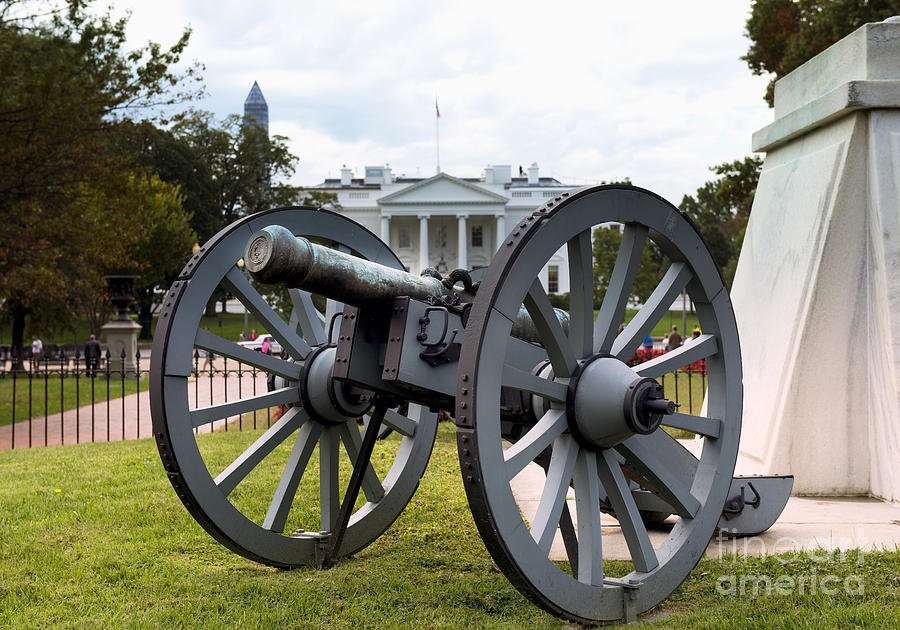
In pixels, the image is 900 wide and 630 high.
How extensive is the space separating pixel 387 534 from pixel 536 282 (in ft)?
8.49

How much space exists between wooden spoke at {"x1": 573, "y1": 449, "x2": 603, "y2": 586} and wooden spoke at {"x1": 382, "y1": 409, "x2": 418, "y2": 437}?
1.48 m

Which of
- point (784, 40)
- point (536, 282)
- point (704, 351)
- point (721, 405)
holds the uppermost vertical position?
point (784, 40)

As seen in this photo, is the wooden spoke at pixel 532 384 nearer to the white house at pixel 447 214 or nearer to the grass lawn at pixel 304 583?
the grass lawn at pixel 304 583

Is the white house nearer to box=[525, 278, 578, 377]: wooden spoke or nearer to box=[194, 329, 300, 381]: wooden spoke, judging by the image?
box=[194, 329, 300, 381]: wooden spoke

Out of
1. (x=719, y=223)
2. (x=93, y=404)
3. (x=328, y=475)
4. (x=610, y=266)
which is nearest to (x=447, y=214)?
(x=719, y=223)

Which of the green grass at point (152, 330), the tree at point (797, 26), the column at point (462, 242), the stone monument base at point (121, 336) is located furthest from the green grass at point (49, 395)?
the column at point (462, 242)

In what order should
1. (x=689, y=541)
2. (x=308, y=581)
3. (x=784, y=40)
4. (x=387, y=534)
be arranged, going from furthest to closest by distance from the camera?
(x=784, y=40) < (x=387, y=534) < (x=308, y=581) < (x=689, y=541)

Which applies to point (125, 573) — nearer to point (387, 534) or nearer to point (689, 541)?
point (387, 534)

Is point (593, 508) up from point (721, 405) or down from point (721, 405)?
down

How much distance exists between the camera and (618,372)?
11.1 feet

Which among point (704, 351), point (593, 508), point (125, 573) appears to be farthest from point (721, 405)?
point (125, 573)

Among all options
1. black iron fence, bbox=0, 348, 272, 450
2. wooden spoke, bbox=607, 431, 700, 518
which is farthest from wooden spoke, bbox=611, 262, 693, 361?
black iron fence, bbox=0, 348, 272, 450

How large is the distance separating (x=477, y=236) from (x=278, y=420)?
71653 mm

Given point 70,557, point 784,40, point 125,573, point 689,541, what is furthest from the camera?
point 784,40
